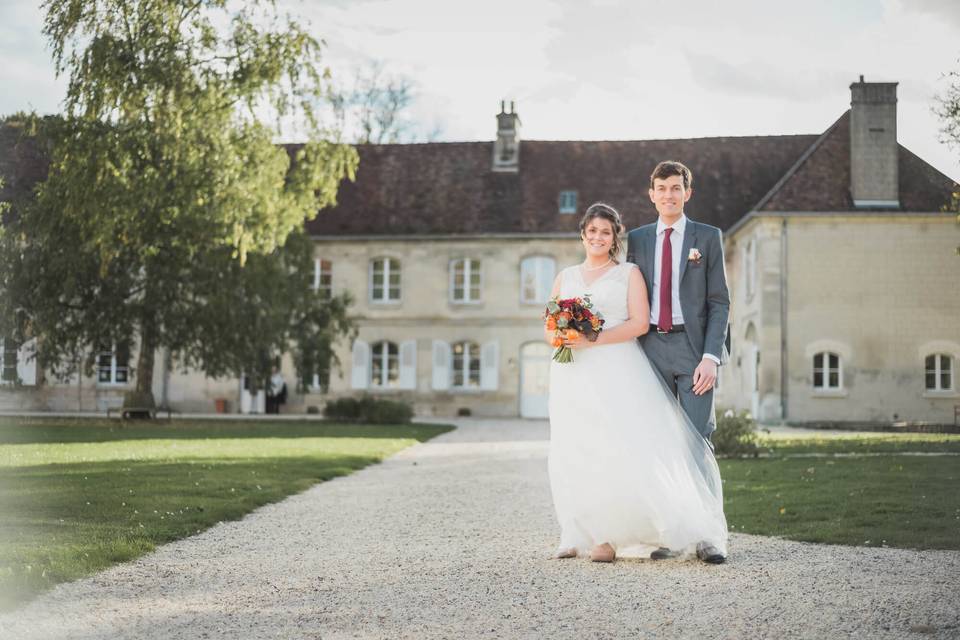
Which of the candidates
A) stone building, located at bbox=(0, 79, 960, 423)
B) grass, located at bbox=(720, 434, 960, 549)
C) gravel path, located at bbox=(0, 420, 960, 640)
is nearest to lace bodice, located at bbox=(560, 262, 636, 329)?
gravel path, located at bbox=(0, 420, 960, 640)

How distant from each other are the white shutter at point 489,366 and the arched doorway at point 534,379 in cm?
71

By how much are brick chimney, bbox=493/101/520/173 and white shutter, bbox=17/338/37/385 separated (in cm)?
1522

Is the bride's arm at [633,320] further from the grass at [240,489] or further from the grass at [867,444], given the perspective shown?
the grass at [867,444]

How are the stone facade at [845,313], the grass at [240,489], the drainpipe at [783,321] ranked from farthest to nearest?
the drainpipe at [783,321], the stone facade at [845,313], the grass at [240,489]

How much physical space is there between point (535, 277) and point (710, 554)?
960 inches

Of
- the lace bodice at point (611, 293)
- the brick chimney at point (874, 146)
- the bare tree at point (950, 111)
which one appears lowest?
the lace bodice at point (611, 293)

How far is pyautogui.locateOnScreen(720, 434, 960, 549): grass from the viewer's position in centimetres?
693

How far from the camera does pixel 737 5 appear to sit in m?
9.57

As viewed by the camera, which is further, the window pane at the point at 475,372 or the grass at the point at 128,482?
the window pane at the point at 475,372

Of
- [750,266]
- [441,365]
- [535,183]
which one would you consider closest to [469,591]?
[750,266]

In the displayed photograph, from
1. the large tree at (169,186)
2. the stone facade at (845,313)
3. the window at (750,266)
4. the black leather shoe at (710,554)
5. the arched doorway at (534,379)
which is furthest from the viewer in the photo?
the arched doorway at (534,379)

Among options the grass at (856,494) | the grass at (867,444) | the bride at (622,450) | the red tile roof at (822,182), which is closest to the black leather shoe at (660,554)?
the bride at (622,450)

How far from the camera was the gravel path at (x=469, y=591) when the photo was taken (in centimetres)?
433

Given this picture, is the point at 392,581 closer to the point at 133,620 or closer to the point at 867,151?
the point at 133,620
